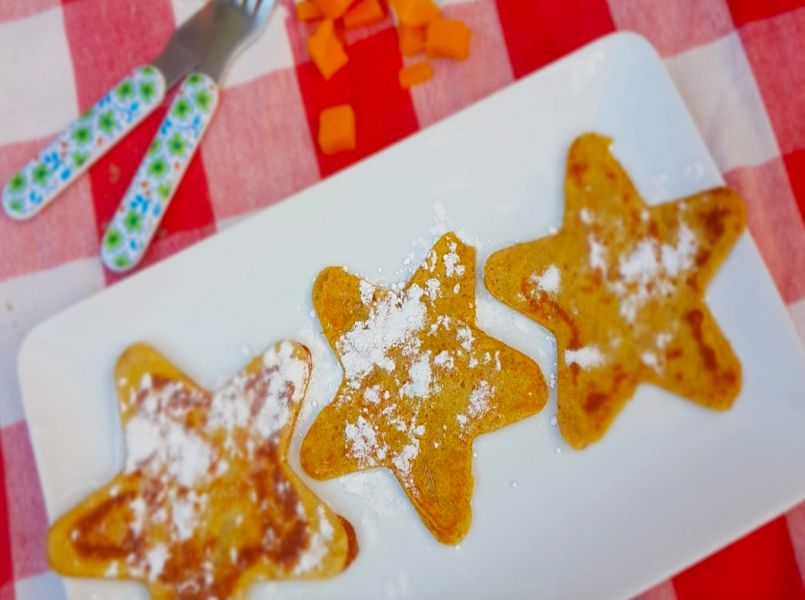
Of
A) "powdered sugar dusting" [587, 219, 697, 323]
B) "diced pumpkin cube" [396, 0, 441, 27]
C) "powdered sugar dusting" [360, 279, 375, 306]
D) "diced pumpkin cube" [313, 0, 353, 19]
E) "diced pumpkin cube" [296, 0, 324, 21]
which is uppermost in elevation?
"diced pumpkin cube" [296, 0, 324, 21]

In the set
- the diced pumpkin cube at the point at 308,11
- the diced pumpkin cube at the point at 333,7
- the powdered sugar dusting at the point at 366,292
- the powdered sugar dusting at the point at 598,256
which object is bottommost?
the powdered sugar dusting at the point at 598,256

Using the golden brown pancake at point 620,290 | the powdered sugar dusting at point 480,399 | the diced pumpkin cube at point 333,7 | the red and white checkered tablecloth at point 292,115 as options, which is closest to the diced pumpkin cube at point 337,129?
the red and white checkered tablecloth at point 292,115

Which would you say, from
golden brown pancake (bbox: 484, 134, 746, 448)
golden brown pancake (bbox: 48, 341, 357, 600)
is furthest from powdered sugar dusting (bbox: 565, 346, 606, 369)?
golden brown pancake (bbox: 48, 341, 357, 600)

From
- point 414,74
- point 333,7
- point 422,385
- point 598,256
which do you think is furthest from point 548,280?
point 333,7

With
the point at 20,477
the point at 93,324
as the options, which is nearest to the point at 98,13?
the point at 93,324

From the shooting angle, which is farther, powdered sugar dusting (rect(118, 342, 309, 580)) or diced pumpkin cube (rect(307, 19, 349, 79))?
diced pumpkin cube (rect(307, 19, 349, 79))

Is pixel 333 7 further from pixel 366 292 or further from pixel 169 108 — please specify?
pixel 366 292

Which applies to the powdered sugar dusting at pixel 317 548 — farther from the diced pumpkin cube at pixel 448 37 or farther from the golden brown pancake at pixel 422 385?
the diced pumpkin cube at pixel 448 37

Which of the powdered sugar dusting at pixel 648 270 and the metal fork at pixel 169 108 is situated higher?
the metal fork at pixel 169 108

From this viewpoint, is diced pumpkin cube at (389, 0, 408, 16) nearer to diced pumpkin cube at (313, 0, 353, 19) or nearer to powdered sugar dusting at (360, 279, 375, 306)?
diced pumpkin cube at (313, 0, 353, 19)
